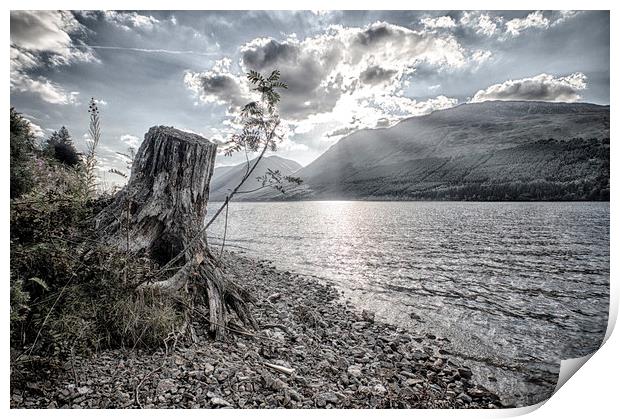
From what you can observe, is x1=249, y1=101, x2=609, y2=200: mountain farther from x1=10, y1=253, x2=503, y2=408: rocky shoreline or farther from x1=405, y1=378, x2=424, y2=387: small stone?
x1=405, y1=378, x2=424, y2=387: small stone

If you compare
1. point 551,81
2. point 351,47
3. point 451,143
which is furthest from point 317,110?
point 451,143

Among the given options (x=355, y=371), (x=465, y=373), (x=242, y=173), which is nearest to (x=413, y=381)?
(x=355, y=371)

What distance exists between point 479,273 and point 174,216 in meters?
9.93

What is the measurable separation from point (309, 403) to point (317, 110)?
4826mm

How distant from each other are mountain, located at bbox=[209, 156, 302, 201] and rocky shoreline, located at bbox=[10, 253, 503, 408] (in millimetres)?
2314

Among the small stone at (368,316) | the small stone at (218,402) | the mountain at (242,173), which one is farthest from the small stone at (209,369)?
the small stone at (368,316)

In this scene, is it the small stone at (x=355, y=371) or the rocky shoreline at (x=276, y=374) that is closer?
the rocky shoreline at (x=276, y=374)

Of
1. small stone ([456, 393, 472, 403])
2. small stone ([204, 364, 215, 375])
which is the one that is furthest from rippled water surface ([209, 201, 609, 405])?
small stone ([204, 364, 215, 375])

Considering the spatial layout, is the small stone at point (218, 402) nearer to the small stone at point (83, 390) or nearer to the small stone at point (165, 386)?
the small stone at point (165, 386)

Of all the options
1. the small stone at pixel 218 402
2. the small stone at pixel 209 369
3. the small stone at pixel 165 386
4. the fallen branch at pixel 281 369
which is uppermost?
the small stone at pixel 209 369

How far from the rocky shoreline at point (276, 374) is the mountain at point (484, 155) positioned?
329 centimetres

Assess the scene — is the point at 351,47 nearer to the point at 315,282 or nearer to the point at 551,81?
the point at 551,81

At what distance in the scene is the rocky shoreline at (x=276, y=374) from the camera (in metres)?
3.09

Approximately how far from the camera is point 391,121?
23.0 feet
